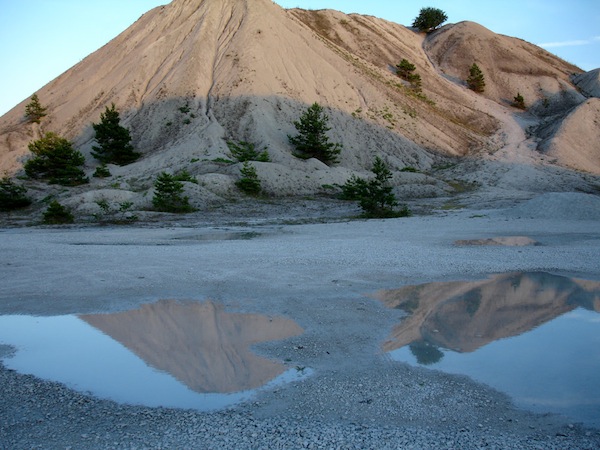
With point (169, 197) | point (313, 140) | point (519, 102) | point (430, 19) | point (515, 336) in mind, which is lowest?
point (515, 336)

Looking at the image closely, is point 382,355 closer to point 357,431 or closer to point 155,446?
point 357,431

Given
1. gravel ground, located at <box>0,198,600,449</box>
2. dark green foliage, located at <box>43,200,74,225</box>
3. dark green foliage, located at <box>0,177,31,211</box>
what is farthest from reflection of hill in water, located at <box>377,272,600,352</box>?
dark green foliage, located at <box>0,177,31,211</box>

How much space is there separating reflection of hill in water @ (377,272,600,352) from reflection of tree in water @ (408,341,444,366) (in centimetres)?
13

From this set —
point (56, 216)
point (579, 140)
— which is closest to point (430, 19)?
point (579, 140)

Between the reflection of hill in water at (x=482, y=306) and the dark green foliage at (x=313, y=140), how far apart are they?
90.4 feet

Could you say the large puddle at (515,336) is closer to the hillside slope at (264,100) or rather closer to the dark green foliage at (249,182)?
the hillside slope at (264,100)

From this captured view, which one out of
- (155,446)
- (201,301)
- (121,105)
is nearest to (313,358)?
(155,446)

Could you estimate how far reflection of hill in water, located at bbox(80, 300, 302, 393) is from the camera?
6.66 meters

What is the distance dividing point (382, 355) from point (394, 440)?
2.37 m

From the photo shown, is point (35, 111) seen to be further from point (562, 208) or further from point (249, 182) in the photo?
point (562, 208)

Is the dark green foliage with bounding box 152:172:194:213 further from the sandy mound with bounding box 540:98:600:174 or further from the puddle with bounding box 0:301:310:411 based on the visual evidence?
the sandy mound with bounding box 540:98:600:174

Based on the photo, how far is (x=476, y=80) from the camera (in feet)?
202

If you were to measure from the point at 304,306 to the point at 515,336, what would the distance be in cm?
379

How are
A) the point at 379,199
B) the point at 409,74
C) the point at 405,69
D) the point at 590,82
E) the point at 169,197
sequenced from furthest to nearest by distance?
1. the point at 590,82
2. the point at 405,69
3. the point at 409,74
4. the point at 169,197
5. the point at 379,199
